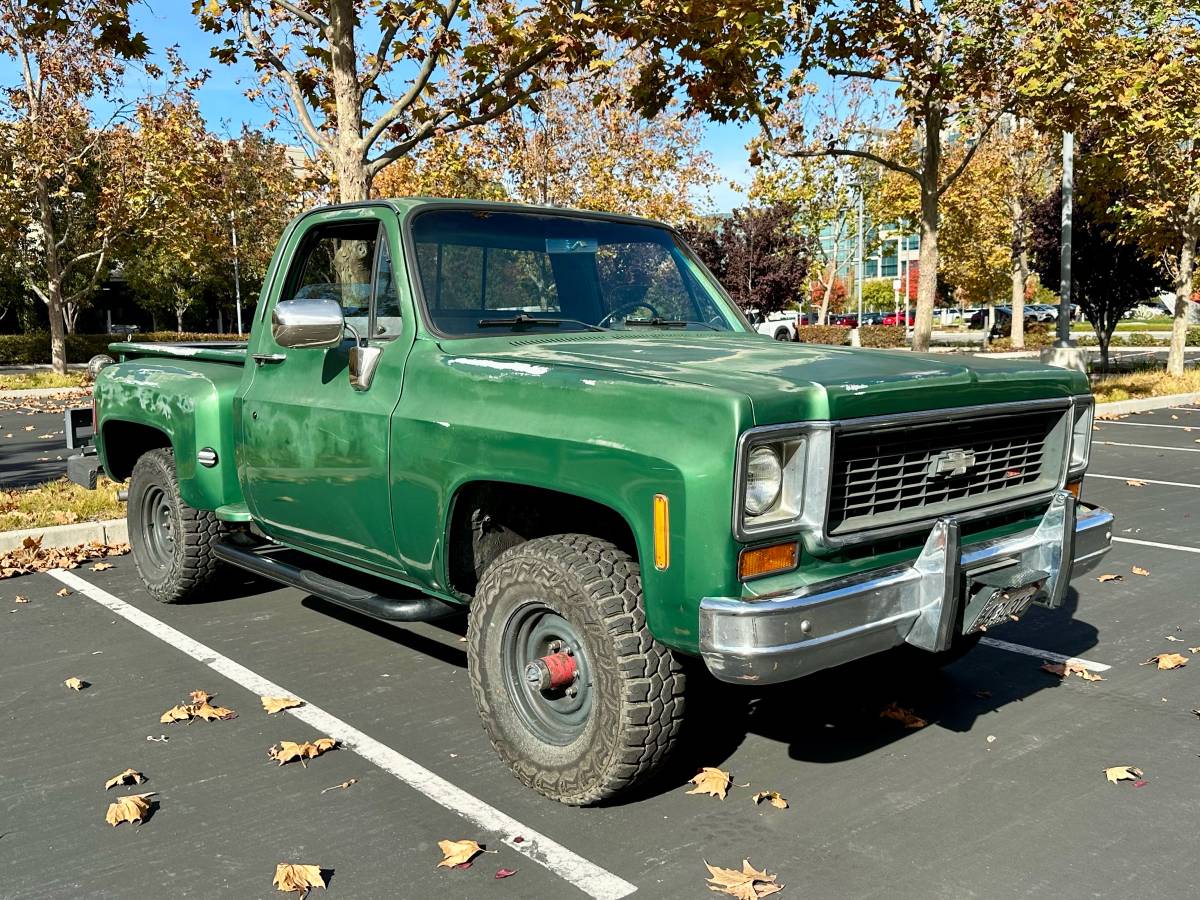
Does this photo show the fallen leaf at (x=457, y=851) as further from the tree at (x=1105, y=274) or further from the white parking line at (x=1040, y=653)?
the tree at (x=1105, y=274)

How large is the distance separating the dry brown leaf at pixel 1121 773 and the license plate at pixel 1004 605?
2.17ft

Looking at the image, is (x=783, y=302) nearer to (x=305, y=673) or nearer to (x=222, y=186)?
(x=222, y=186)

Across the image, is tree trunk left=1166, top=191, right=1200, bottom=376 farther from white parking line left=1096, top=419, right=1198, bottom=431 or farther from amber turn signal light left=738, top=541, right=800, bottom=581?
amber turn signal light left=738, top=541, right=800, bottom=581

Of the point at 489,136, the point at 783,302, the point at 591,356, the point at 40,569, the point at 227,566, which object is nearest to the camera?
the point at 591,356

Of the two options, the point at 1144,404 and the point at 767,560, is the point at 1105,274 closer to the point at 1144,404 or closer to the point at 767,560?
the point at 1144,404

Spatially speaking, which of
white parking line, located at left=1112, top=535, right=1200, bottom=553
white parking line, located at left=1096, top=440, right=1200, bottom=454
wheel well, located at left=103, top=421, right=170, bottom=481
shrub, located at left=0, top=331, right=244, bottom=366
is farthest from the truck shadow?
shrub, located at left=0, top=331, right=244, bottom=366

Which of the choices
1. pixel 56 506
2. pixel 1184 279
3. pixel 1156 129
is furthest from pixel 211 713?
pixel 1184 279

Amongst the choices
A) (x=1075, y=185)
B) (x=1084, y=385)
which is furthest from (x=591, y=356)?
(x=1075, y=185)

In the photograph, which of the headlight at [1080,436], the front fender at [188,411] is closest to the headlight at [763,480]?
the headlight at [1080,436]

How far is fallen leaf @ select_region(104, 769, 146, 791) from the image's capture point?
12.9 ft

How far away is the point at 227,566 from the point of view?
6.17m

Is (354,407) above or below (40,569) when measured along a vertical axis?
above

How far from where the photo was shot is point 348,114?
9.98 metres

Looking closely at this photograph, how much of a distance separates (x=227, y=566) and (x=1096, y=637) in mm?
4737
